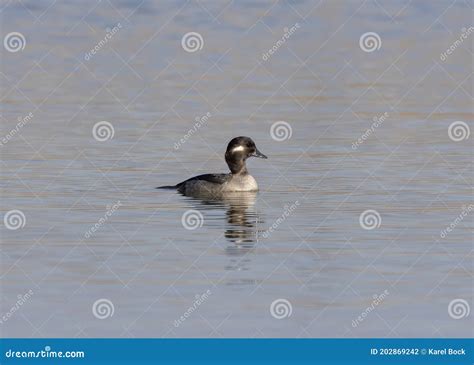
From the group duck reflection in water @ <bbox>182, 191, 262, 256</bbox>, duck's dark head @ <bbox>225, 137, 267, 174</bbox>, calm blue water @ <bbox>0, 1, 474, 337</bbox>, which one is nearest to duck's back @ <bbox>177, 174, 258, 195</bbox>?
duck reflection in water @ <bbox>182, 191, 262, 256</bbox>

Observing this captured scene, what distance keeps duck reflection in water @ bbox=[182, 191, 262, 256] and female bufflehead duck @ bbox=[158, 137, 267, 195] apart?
0.15m

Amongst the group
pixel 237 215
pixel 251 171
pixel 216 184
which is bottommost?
pixel 237 215

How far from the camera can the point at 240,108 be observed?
35219 millimetres

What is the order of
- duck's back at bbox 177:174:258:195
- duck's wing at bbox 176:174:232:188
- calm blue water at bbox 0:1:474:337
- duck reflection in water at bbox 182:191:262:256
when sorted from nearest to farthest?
calm blue water at bbox 0:1:474:337 < duck reflection in water at bbox 182:191:262:256 < duck's back at bbox 177:174:258:195 < duck's wing at bbox 176:174:232:188

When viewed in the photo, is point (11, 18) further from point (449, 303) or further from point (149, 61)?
point (449, 303)

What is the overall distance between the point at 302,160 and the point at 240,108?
629cm

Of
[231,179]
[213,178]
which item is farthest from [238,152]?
[213,178]

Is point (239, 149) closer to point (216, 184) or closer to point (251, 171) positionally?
point (216, 184)

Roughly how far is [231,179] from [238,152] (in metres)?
0.82

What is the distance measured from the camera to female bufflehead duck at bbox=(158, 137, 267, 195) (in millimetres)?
26258

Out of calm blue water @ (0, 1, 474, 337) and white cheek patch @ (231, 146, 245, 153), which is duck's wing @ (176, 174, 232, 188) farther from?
calm blue water @ (0, 1, 474, 337)

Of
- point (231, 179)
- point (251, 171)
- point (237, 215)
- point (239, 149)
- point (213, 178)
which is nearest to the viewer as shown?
point (237, 215)

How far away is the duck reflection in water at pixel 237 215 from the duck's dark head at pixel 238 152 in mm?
1009

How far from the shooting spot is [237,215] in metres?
24.0
